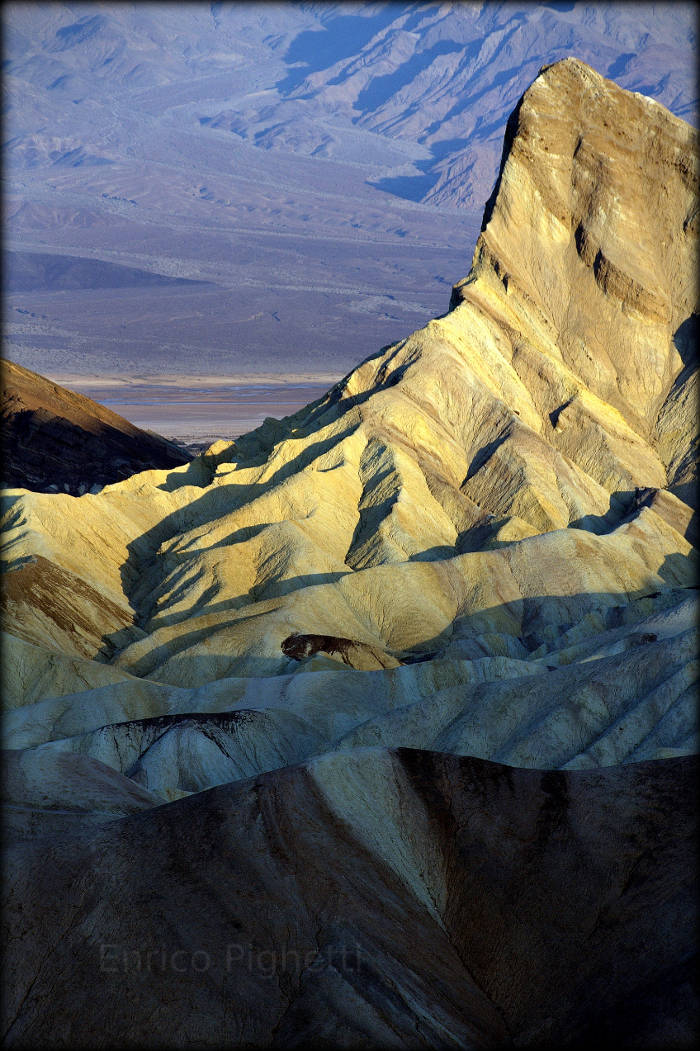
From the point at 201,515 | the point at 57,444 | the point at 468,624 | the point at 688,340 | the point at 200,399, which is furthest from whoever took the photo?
the point at 200,399

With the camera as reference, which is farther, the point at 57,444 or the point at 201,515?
the point at 57,444

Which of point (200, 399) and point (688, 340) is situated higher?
point (688, 340)

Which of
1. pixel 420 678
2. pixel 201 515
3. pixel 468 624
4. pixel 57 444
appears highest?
pixel 420 678

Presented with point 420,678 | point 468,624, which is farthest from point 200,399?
point 420,678

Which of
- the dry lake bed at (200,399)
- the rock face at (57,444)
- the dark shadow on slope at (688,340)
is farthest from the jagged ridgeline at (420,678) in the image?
the dry lake bed at (200,399)

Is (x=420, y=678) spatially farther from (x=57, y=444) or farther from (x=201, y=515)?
(x=57, y=444)

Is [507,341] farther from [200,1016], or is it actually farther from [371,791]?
[200,1016]

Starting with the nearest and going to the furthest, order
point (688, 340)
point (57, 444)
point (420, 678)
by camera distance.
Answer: point (420, 678)
point (688, 340)
point (57, 444)
